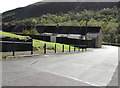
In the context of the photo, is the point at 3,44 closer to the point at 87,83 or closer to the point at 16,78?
the point at 16,78

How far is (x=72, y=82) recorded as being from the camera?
7074 millimetres

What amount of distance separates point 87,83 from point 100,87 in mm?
582

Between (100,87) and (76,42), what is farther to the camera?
(76,42)

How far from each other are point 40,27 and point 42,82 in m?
79.6

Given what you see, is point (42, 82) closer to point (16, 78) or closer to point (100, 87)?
point (16, 78)

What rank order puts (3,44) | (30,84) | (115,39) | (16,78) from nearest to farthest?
(30,84) < (16,78) < (3,44) < (115,39)

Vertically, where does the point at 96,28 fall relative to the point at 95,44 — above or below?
above

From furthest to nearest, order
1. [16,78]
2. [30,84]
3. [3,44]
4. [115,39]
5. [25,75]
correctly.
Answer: [115,39] → [3,44] → [25,75] → [16,78] → [30,84]

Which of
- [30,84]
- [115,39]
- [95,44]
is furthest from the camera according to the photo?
[115,39]

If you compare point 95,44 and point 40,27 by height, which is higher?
point 40,27

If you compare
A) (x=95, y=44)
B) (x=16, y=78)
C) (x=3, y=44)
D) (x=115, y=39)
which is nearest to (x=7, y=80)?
(x=16, y=78)

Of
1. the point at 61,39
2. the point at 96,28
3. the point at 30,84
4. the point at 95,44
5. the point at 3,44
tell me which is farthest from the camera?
the point at 96,28

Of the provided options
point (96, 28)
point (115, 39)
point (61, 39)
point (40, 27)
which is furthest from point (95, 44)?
point (115, 39)

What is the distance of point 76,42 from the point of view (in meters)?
49.8
